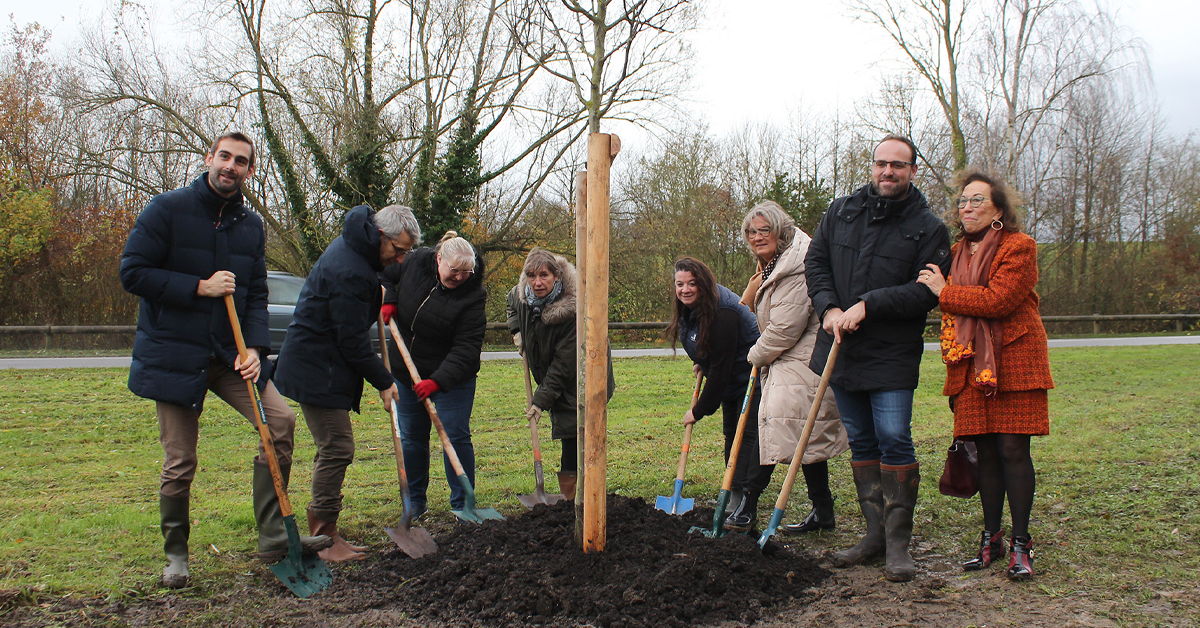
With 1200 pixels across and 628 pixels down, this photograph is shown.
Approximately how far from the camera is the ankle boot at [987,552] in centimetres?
353

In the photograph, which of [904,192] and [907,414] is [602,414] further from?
[904,192]

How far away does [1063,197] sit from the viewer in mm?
26094

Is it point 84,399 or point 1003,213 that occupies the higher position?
point 1003,213

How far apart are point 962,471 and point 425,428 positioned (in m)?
2.94

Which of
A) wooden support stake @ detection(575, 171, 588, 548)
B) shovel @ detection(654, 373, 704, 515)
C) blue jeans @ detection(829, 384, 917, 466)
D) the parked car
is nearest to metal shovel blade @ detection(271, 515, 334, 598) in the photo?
wooden support stake @ detection(575, 171, 588, 548)

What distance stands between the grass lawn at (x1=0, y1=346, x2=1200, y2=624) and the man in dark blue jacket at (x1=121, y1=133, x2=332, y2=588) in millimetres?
396

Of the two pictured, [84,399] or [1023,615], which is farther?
[84,399]

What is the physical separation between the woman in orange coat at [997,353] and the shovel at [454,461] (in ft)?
8.19

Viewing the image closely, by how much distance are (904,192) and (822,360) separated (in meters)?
0.87

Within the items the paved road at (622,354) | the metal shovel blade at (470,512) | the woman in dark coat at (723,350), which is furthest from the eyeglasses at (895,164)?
the paved road at (622,354)

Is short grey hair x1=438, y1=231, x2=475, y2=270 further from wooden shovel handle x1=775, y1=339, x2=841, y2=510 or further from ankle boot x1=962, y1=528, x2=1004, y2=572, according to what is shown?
ankle boot x1=962, y1=528, x2=1004, y2=572

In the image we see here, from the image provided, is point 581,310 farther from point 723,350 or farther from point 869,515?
point 869,515

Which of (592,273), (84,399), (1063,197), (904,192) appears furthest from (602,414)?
(1063,197)

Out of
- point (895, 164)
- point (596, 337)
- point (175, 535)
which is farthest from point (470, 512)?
point (895, 164)
